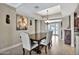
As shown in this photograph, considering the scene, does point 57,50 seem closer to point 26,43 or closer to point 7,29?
point 26,43

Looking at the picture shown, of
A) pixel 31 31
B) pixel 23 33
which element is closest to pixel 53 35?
pixel 31 31

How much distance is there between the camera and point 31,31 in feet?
6.33

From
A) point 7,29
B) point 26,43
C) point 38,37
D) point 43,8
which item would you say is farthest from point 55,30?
point 7,29

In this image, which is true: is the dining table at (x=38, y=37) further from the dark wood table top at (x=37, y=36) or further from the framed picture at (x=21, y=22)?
the framed picture at (x=21, y=22)

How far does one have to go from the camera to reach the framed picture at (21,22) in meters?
1.89

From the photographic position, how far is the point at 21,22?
192cm

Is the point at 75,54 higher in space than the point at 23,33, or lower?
lower

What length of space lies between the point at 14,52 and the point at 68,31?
1.15m

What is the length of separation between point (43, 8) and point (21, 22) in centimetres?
53

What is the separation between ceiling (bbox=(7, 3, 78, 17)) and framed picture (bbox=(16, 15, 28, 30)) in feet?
0.33

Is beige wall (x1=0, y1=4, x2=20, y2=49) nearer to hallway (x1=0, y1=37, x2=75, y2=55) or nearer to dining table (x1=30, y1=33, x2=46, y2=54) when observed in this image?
hallway (x1=0, y1=37, x2=75, y2=55)

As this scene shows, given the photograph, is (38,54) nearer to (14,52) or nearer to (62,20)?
(14,52)

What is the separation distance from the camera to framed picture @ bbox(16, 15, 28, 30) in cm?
189

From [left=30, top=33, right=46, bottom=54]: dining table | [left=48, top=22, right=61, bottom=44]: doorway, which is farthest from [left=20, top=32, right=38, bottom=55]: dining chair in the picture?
[left=48, top=22, right=61, bottom=44]: doorway
